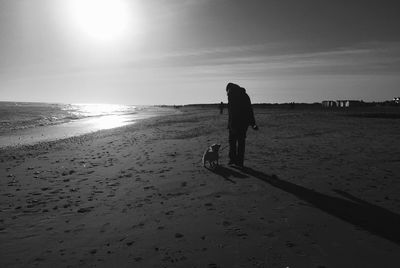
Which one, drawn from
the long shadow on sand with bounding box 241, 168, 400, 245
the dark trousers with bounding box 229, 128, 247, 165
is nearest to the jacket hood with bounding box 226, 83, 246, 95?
the dark trousers with bounding box 229, 128, 247, 165

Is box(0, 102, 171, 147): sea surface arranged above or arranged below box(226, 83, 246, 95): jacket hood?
below

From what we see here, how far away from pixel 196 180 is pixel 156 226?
3.11 meters

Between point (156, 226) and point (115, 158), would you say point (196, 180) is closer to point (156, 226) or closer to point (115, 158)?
point (156, 226)

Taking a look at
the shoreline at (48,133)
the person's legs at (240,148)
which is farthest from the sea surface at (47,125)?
the person's legs at (240,148)

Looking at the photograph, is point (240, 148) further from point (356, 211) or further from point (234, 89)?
point (356, 211)

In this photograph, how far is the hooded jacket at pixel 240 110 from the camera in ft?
33.1

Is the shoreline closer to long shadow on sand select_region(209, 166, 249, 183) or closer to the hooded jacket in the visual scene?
long shadow on sand select_region(209, 166, 249, 183)

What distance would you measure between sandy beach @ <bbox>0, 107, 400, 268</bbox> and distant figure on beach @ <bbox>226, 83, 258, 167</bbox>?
56 centimetres

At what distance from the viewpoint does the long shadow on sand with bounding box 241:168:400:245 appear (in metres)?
5.05

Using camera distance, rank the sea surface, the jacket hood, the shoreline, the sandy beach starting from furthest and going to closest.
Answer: the sea surface, the shoreline, the jacket hood, the sandy beach

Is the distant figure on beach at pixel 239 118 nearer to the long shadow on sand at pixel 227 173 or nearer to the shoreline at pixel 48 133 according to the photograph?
the long shadow on sand at pixel 227 173

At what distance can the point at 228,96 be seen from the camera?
1043cm

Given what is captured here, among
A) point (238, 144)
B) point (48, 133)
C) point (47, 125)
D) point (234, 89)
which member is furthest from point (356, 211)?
point (47, 125)

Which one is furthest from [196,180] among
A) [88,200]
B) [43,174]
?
[43,174]
